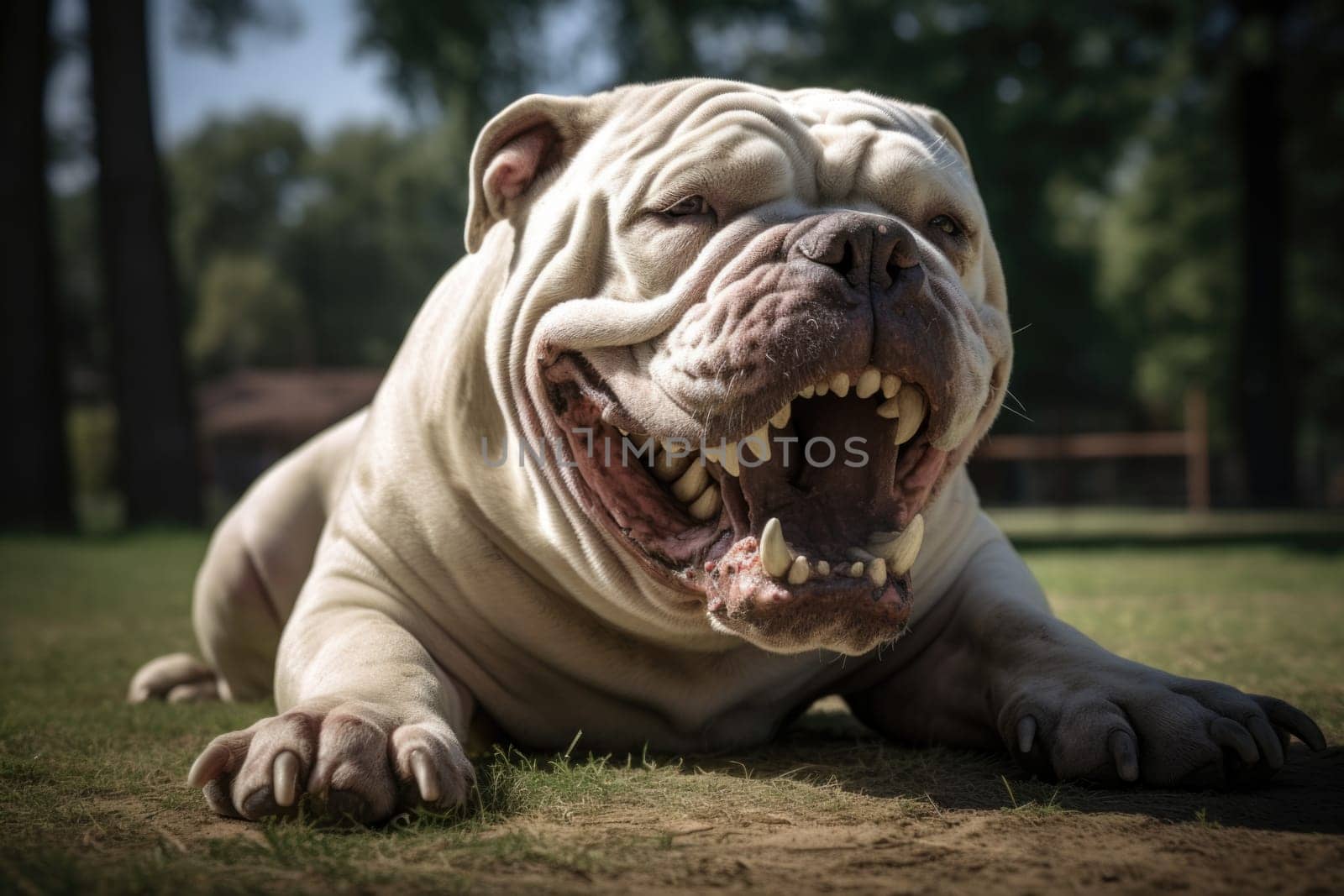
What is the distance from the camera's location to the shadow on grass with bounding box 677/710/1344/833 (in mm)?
2252

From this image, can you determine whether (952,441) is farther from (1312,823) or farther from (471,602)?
(471,602)

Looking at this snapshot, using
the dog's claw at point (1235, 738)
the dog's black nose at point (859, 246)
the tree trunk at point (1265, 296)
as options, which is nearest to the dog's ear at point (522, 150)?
the dog's black nose at point (859, 246)

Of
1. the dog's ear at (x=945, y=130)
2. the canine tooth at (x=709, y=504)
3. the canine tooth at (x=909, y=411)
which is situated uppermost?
the dog's ear at (x=945, y=130)

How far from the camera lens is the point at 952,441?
104 inches

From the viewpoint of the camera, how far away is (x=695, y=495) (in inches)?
107

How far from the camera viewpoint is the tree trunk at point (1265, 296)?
16.8 m

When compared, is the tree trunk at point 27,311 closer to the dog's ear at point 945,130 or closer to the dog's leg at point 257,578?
the dog's leg at point 257,578

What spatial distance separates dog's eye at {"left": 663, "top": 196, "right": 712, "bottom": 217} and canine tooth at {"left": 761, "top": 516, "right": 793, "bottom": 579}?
0.78 meters

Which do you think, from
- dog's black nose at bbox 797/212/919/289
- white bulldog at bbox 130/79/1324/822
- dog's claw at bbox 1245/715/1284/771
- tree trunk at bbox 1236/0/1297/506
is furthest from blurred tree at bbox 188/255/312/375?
dog's claw at bbox 1245/715/1284/771

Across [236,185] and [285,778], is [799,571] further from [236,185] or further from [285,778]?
[236,185]

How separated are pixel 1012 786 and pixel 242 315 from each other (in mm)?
46020

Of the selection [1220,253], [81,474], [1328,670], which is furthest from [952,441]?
[81,474]

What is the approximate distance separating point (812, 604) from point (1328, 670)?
2.56 m

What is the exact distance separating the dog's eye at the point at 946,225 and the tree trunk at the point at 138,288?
42.7 feet
